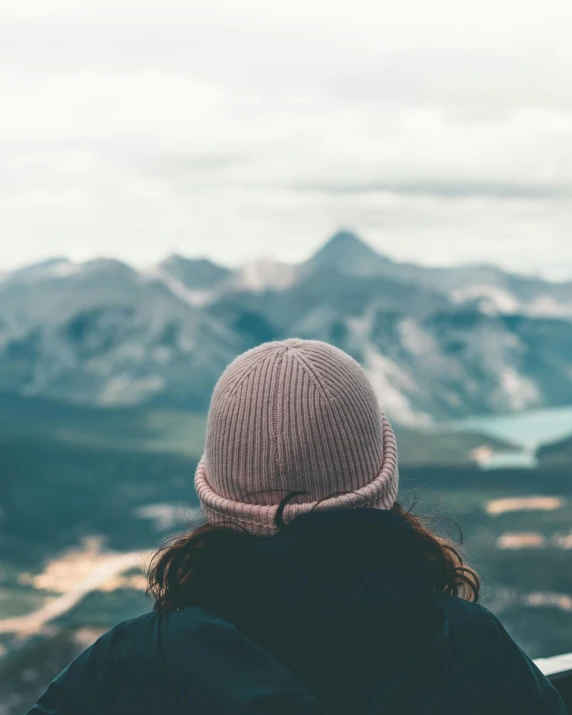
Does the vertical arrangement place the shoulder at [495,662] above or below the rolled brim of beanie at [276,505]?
below

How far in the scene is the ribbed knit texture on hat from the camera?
7.41 ft

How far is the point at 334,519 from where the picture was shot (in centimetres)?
212

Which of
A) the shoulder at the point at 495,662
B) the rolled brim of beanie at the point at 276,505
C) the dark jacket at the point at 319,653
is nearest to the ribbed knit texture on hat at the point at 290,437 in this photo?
the rolled brim of beanie at the point at 276,505

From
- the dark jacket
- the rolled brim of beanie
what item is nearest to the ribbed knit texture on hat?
the rolled brim of beanie

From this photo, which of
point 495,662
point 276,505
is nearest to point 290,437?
point 276,505

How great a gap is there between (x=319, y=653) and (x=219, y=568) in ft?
0.99

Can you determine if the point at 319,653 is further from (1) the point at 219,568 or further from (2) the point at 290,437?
(2) the point at 290,437

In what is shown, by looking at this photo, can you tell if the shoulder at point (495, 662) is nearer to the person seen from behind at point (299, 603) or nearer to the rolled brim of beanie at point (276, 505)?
the person seen from behind at point (299, 603)

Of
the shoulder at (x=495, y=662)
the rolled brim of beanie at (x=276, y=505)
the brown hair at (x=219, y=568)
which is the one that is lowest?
the shoulder at (x=495, y=662)

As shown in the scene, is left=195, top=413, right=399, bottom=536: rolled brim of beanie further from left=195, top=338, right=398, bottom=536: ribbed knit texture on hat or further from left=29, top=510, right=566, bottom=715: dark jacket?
left=29, top=510, right=566, bottom=715: dark jacket

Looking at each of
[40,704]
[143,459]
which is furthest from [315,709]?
[143,459]

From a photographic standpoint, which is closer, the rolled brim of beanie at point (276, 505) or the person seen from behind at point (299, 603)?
the person seen from behind at point (299, 603)

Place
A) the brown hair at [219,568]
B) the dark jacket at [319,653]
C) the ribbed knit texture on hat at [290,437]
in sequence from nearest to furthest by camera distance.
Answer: the dark jacket at [319,653] < the brown hair at [219,568] < the ribbed knit texture on hat at [290,437]

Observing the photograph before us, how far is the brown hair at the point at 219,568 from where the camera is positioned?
2152mm
